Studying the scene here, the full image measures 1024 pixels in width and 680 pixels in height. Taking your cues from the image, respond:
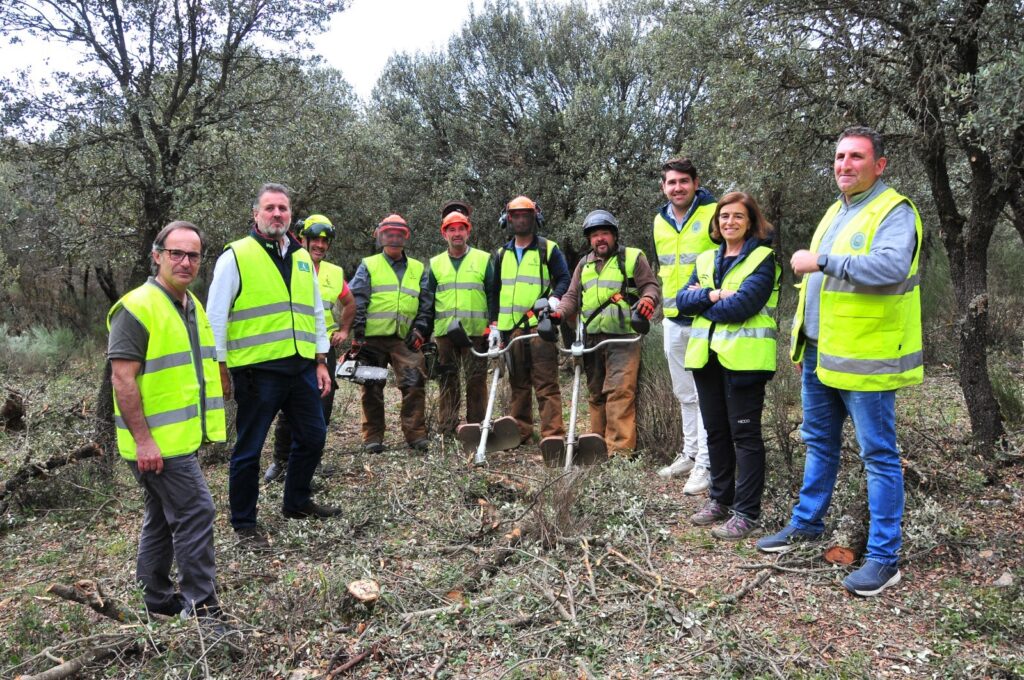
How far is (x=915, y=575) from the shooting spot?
11.2ft

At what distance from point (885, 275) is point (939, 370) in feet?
20.9

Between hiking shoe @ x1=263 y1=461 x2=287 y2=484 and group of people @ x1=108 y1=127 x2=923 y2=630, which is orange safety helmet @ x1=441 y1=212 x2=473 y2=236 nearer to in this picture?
group of people @ x1=108 y1=127 x2=923 y2=630

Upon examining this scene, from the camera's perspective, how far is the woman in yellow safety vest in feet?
13.0

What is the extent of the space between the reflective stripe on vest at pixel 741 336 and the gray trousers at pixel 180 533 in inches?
107

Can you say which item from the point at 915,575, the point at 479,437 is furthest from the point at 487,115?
the point at 915,575

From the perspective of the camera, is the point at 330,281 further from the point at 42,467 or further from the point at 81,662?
the point at 81,662

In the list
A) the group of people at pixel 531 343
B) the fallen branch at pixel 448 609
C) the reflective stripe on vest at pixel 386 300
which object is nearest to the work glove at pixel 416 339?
the group of people at pixel 531 343

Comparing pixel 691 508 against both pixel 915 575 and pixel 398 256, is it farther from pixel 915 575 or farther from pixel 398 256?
pixel 398 256

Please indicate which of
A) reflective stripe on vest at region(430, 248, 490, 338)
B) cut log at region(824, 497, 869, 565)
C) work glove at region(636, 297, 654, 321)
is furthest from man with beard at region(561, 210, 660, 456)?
cut log at region(824, 497, 869, 565)

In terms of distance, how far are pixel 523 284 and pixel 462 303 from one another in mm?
650

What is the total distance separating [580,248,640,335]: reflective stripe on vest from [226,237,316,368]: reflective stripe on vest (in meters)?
2.36

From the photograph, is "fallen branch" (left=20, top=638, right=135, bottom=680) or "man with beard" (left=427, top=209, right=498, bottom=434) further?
"man with beard" (left=427, top=209, right=498, bottom=434)

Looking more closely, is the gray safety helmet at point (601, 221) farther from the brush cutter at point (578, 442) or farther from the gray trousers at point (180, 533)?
the gray trousers at point (180, 533)

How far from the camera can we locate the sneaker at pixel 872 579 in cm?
324
